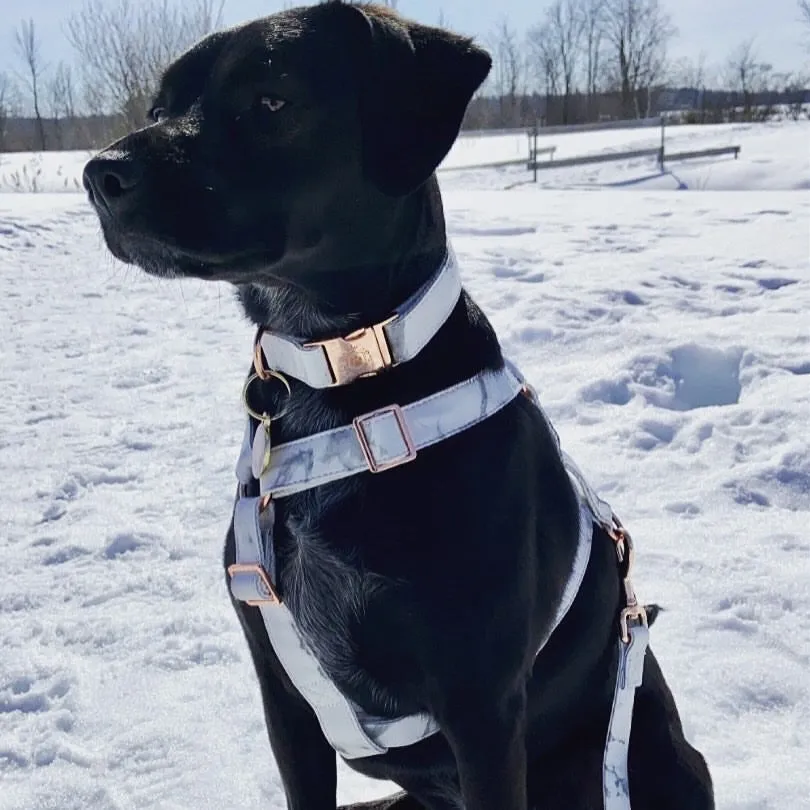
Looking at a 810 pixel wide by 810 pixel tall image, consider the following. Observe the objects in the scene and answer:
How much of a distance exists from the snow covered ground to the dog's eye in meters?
1.52

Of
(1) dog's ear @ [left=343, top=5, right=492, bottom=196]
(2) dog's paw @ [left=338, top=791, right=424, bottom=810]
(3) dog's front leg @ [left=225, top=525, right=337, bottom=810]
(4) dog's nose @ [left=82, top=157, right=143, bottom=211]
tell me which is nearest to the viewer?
(4) dog's nose @ [left=82, top=157, right=143, bottom=211]

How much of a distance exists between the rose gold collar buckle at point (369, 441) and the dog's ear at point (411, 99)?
0.38m

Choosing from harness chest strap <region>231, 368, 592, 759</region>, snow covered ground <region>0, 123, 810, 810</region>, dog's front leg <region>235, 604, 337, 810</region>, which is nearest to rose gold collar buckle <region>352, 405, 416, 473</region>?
harness chest strap <region>231, 368, 592, 759</region>

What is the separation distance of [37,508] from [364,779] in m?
1.98

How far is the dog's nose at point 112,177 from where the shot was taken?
4.83ft

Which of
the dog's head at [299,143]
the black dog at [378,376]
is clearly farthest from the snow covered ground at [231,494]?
the dog's head at [299,143]

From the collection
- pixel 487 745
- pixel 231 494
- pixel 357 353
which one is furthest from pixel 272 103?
pixel 231 494

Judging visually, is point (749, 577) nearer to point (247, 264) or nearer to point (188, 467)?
point (247, 264)

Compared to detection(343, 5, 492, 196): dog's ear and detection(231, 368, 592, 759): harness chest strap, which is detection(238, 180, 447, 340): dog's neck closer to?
detection(343, 5, 492, 196): dog's ear

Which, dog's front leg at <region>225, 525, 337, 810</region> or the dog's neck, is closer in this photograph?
the dog's neck

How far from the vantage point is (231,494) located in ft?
12.0

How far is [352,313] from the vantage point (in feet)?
5.47

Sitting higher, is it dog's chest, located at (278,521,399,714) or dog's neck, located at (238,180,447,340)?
dog's neck, located at (238,180,447,340)

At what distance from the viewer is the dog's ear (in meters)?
1.60
